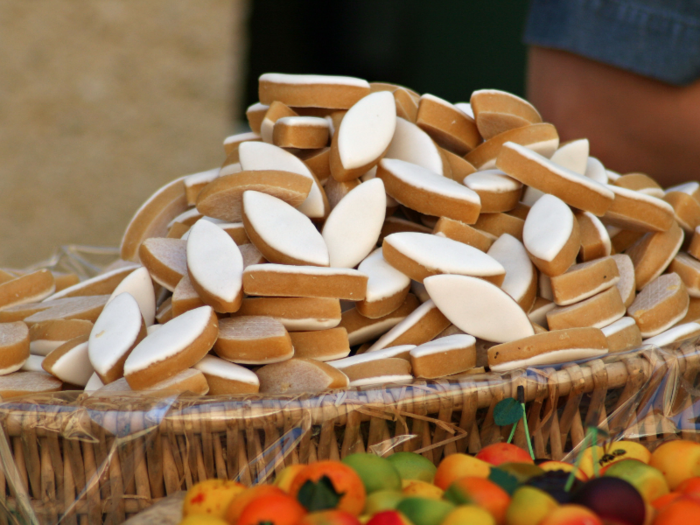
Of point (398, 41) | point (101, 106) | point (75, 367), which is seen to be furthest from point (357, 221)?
point (398, 41)

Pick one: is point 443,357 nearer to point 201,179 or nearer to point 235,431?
point 235,431

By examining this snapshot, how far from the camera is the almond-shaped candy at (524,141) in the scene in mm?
752

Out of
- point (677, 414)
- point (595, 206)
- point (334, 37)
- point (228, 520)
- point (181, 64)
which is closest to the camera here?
point (228, 520)

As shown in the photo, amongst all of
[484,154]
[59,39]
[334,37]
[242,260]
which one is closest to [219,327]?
[242,260]

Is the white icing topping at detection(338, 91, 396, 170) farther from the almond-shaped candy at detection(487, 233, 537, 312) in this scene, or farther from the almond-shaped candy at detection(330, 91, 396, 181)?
the almond-shaped candy at detection(487, 233, 537, 312)

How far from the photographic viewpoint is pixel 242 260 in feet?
2.08

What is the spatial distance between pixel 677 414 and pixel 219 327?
41 centimetres

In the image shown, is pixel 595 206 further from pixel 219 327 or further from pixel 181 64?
pixel 181 64

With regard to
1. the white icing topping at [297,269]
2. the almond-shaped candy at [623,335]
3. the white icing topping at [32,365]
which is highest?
the white icing topping at [297,269]

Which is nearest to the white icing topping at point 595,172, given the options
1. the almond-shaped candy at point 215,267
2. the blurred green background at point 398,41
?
the almond-shaped candy at point 215,267

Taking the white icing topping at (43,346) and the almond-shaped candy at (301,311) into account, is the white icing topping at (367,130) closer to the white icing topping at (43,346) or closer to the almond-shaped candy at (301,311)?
the almond-shaped candy at (301,311)

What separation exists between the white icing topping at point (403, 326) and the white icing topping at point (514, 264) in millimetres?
80

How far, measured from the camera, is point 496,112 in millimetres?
774

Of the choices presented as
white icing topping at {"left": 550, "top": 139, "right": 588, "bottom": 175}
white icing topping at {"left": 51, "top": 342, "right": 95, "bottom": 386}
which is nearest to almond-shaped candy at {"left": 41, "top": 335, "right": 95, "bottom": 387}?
white icing topping at {"left": 51, "top": 342, "right": 95, "bottom": 386}
